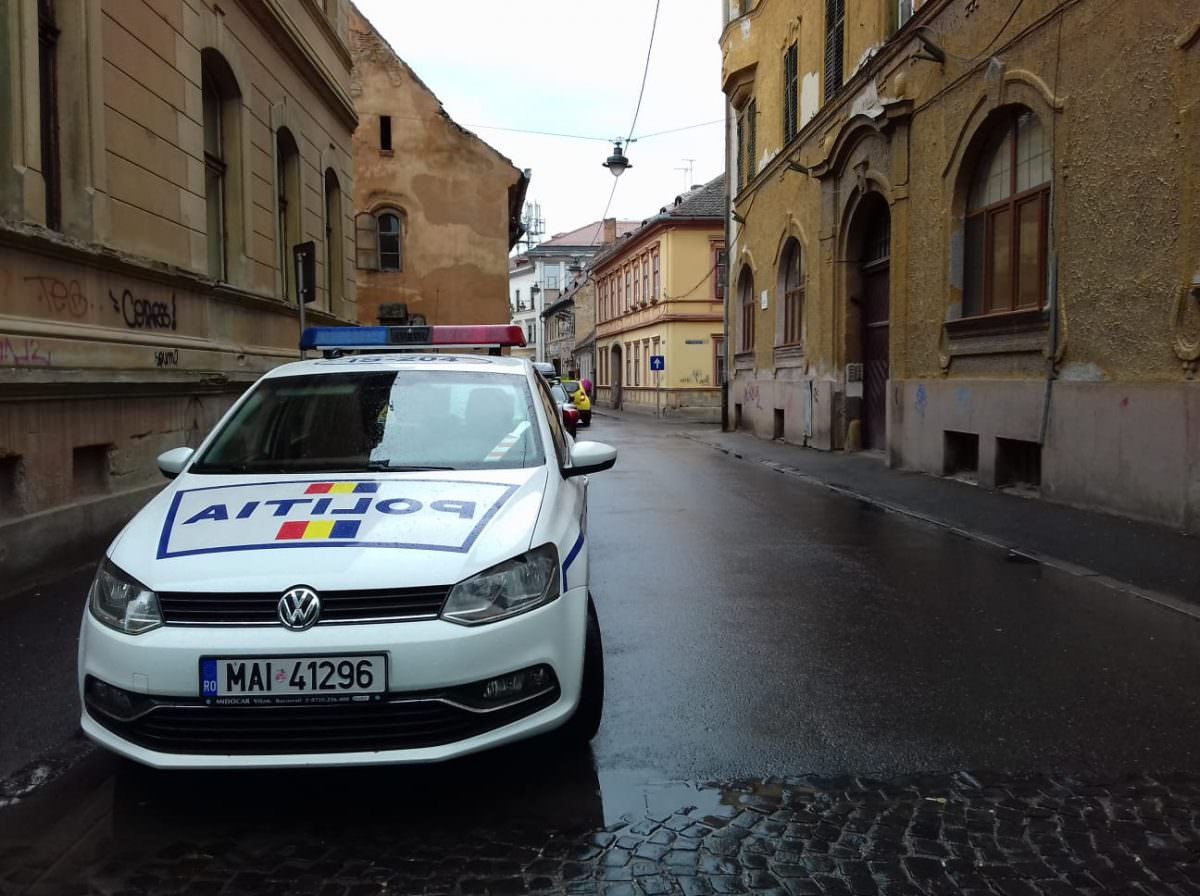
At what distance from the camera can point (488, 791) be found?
362cm

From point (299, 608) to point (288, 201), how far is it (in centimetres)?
1285

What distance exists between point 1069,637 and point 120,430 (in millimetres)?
7392

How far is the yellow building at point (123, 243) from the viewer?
6988 millimetres

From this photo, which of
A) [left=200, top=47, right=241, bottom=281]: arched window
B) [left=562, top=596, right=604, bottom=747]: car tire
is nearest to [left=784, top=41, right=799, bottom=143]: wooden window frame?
[left=200, top=47, right=241, bottom=281]: arched window

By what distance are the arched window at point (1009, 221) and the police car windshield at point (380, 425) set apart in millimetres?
8667

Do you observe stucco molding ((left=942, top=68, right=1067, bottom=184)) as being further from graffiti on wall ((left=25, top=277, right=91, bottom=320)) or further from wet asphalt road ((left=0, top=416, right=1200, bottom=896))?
graffiti on wall ((left=25, top=277, right=91, bottom=320))

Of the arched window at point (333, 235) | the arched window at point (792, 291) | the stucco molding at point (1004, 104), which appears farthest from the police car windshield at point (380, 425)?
the arched window at point (792, 291)

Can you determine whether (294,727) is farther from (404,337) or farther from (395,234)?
(395,234)

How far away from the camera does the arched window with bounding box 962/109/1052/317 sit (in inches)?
455

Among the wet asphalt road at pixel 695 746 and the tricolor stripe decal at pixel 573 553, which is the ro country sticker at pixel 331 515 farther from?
the wet asphalt road at pixel 695 746

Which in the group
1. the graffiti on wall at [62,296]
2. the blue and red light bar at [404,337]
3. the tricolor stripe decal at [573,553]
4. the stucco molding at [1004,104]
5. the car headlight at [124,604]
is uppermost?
the stucco molding at [1004,104]

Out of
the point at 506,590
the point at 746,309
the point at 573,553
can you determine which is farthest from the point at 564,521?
the point at 746,309

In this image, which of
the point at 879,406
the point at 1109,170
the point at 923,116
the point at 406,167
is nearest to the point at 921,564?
the point at 1109,170

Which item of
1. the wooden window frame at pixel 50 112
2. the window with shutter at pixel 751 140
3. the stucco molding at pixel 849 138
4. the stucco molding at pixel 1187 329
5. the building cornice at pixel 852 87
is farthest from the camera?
the window with shutter at pixel 751 140
